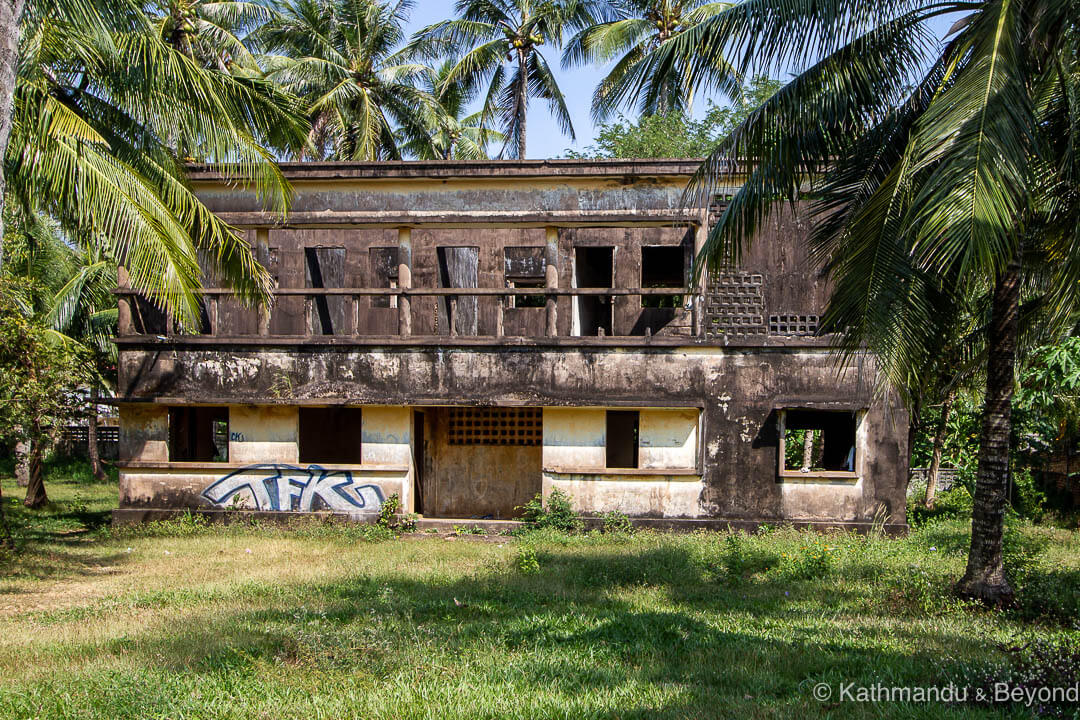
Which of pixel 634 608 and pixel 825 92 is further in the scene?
pixel 634 608

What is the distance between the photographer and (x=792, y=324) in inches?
587

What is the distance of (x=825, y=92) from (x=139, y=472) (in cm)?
1308

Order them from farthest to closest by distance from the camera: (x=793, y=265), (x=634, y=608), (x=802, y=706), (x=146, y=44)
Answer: (x=793, y=265), (x=146, y=44), (x=634, y=608), (x=802, y=706)

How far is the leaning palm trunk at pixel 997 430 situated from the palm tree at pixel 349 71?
20.3 metres

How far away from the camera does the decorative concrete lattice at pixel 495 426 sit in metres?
18.0

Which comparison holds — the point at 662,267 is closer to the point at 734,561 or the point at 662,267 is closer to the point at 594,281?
the point at 594,281

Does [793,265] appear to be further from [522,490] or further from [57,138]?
[57,138]

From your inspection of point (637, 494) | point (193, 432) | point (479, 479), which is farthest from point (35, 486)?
point (637, 494)

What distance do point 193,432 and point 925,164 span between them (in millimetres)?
17074

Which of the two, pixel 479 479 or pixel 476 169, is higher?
pixel 476 169

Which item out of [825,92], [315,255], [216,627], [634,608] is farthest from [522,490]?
[825,92]

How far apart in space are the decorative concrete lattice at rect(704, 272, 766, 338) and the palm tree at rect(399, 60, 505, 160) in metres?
14.3

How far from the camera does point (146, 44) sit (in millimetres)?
9984

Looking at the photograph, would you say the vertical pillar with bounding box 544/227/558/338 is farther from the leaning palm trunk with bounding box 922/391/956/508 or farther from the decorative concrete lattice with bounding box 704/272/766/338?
the leaning palm trunk with bounding box 922/391/956/508
